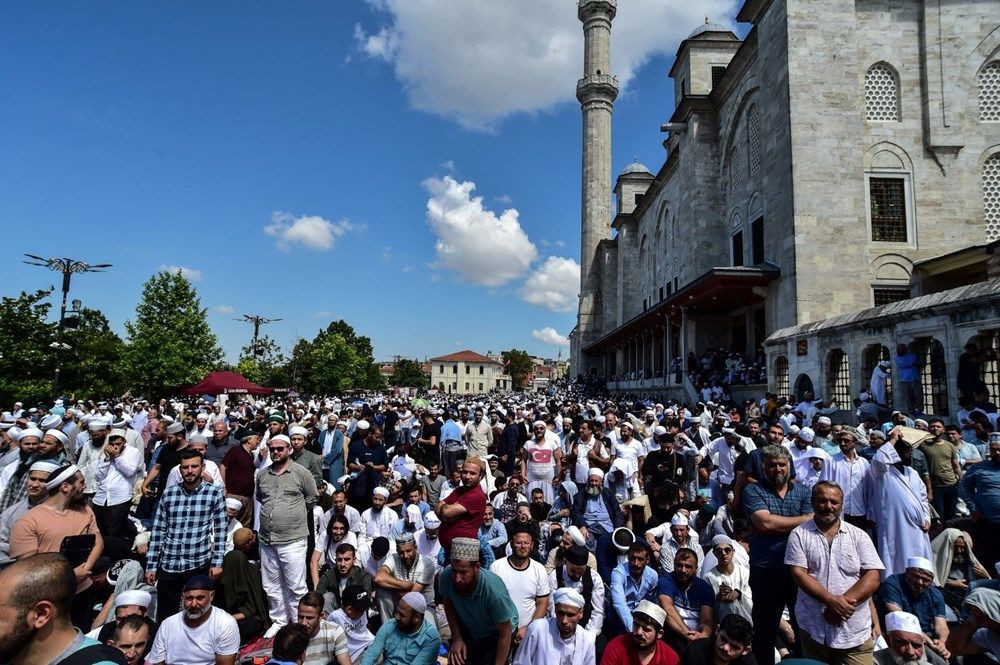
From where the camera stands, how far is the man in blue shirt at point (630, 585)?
4.90 meters

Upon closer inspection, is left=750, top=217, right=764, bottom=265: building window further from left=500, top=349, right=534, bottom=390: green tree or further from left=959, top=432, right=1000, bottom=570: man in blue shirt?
left=500, top=349, right=534, bottom=390: green tree

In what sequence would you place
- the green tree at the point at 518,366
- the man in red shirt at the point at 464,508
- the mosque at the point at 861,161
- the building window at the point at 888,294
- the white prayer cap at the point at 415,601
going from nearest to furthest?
the white prayer cap at the point at 415,601, the man in red shirt at the point at 464,508, the mosque at the point at 861,161, the building window at the point at 888,294, the green tree at the point at 518,366

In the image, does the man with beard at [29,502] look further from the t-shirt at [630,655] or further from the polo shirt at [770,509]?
the polo shirt at [770,509]

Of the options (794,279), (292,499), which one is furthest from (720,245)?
(292,499)

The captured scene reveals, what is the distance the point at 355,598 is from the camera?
5004 mm

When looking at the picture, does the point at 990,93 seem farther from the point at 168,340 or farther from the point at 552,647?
the point at 168,340

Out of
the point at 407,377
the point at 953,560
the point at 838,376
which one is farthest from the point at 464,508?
the point at 407,377

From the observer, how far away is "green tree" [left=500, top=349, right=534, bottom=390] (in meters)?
106

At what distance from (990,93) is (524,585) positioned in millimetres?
25430

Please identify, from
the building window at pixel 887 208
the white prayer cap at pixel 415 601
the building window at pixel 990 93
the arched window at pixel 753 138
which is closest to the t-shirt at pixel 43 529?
the white prayer cap at pixel 415 601

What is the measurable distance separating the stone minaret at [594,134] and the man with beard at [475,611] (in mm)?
52469

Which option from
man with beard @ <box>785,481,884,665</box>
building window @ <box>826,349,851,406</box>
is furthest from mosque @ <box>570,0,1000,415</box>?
man with beard @ <box>785,481,884,665</box>

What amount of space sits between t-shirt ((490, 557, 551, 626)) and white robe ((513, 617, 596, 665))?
512 mm

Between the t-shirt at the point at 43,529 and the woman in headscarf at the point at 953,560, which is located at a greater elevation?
the t-shirt at the point at 43,529
